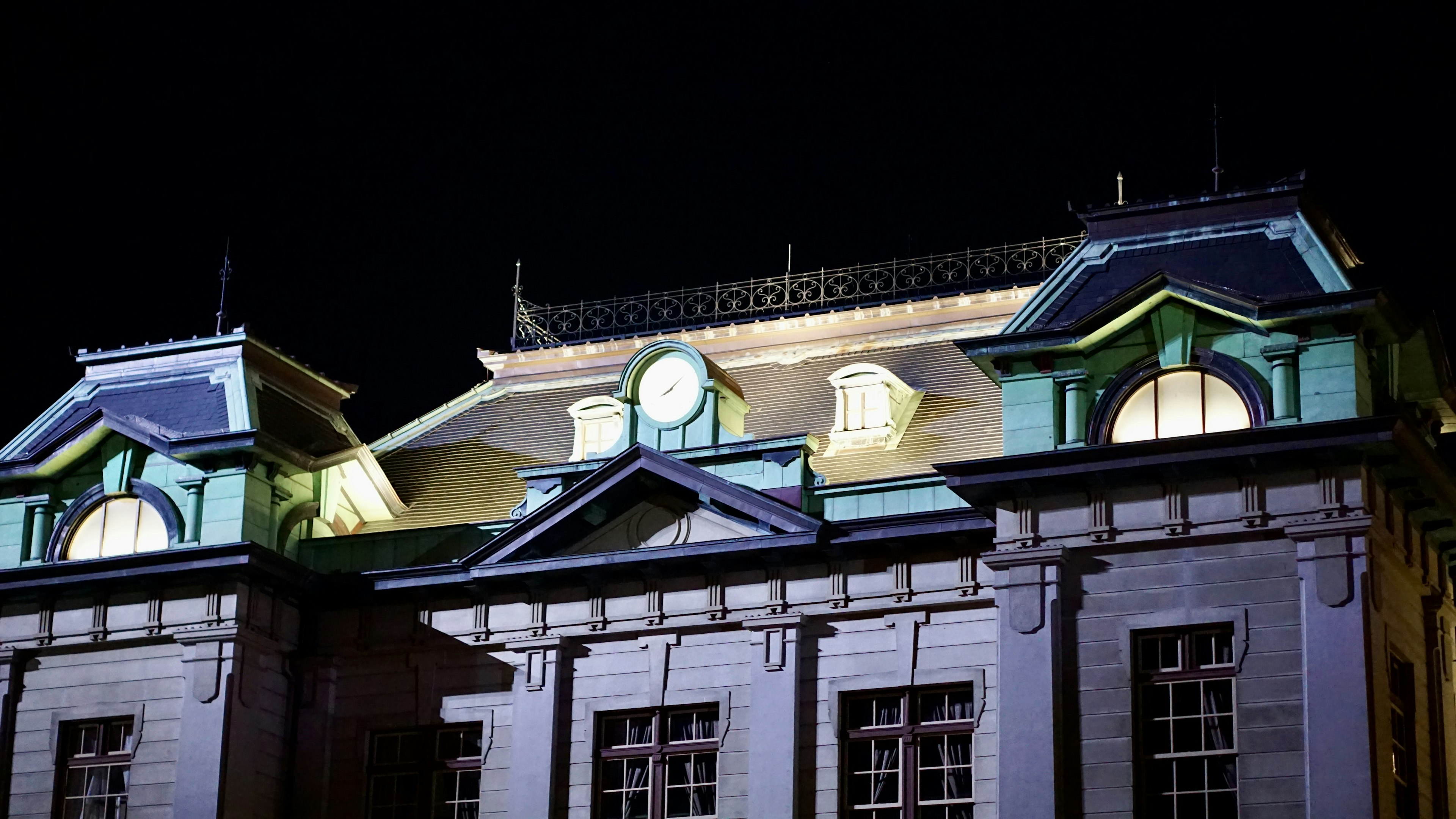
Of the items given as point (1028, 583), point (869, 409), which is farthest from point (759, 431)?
point (1028, 583)

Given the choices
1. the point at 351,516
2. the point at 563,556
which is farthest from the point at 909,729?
the point at 351,516

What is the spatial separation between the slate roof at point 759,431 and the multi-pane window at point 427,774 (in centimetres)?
397

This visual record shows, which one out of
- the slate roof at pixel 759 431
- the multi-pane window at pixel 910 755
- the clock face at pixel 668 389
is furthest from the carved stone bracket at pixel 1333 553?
the clock face at pixel 668 389

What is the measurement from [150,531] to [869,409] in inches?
453

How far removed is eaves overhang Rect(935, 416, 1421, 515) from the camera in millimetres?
31188

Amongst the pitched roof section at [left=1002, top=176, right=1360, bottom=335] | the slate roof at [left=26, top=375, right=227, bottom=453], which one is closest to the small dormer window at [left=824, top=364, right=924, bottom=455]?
the pitched roof section at [left=1002, top=176, right=1360, bottom=335]

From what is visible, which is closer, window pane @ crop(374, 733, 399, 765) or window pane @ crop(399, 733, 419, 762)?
window pane @ crop(399, 733, 419, 762)

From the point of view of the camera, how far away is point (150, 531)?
126ft

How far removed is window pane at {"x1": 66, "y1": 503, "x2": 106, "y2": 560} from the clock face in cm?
883

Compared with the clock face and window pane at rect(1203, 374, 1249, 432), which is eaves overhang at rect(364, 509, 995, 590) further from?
window pane at rect(1203, 374, 1249, 432)

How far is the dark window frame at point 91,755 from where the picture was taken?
37.2 metres

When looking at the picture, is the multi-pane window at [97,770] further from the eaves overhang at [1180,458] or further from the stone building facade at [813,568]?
the eaves overhang at [1180,458]

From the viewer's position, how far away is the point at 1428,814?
32.8 metres

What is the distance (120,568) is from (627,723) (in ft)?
26.9
